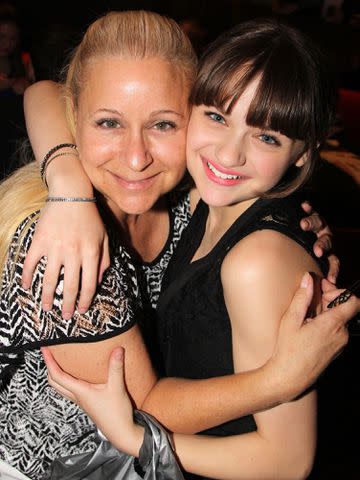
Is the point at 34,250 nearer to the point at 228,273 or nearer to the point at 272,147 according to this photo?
the point at 228,273

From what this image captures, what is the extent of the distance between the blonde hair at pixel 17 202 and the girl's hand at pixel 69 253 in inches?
3.5

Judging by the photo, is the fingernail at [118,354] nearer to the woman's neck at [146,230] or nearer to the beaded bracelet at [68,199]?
the beaded bracelet at [68,199]

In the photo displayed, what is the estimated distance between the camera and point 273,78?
4.33ft

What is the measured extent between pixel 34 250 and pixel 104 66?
571 mm

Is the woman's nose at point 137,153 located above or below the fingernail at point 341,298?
above

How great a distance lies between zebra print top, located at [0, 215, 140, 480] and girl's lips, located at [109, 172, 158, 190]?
0.20 m

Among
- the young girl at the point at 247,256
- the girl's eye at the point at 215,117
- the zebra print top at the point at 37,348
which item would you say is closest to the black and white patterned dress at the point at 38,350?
the zebra print top at the point at 37,348

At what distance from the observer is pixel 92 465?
54.9 inches

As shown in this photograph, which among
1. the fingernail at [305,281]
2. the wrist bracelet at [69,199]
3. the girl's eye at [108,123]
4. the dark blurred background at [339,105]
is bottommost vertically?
the dark blurred background at [339,105]

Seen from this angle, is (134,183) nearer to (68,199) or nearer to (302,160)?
(68,199)

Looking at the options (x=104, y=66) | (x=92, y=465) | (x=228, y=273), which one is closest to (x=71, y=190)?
(x=104, y=66)

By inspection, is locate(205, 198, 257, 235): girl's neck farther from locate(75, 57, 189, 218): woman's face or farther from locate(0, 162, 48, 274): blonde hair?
locate(0, 162, 48, 274): blonde hair

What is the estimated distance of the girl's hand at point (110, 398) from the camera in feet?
4.12

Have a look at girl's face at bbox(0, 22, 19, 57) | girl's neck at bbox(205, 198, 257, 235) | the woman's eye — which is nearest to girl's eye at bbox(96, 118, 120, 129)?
the woman's eye
